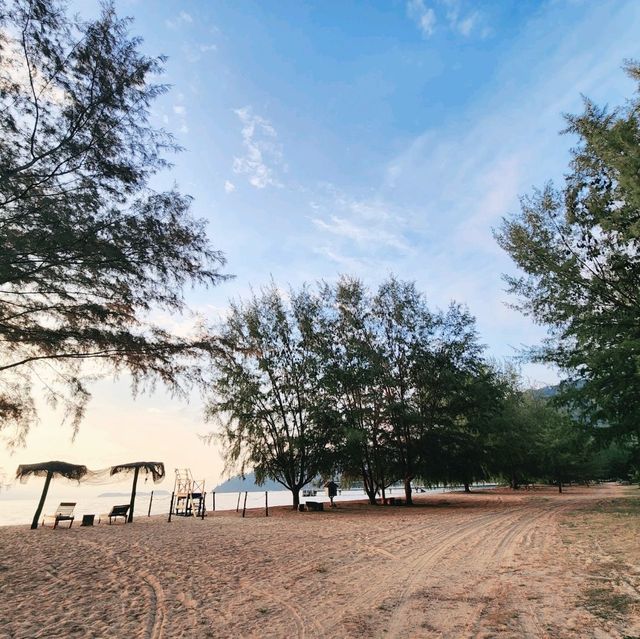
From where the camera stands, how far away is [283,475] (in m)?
25.2

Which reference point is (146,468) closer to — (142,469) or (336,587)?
(142,469)

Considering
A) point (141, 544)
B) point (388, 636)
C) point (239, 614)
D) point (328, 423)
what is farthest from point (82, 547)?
point (328, 423)

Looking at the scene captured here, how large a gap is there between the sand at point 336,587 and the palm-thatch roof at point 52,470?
271 inches

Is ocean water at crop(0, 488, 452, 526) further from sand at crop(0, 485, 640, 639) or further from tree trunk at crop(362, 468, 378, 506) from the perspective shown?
sand at crop(0, 485, 640, 639)

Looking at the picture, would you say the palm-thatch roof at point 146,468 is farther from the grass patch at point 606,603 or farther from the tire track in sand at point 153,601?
the grass patch at point 606,603

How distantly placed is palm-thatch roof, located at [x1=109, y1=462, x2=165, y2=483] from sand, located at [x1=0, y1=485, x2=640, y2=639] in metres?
8.43

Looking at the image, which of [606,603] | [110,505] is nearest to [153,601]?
[606,603]

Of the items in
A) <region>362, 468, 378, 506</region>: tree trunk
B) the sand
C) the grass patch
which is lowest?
the grass patch

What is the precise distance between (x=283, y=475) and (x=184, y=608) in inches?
807

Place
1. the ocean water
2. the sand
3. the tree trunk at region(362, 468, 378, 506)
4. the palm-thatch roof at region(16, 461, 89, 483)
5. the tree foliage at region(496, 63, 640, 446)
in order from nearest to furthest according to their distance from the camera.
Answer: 1. the sand
2. the tree foliage at region(496, 63, 640, 446)
3. the palm-thatch roof at region(16, 461, 89, 483)
4. the tree trunk at region(362, 468, 378, 506)
5. the ocean water

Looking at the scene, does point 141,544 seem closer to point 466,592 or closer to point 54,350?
point 54,350

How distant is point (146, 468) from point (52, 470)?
417 cm

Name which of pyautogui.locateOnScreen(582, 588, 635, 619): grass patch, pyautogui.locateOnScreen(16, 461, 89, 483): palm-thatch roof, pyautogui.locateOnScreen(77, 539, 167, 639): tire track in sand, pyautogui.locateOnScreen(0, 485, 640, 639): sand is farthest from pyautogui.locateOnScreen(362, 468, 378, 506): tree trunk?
pyautogui.locateOnScreen(582, 588, 635, 619): grass patch

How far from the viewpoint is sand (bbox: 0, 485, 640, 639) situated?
466 centimetres
